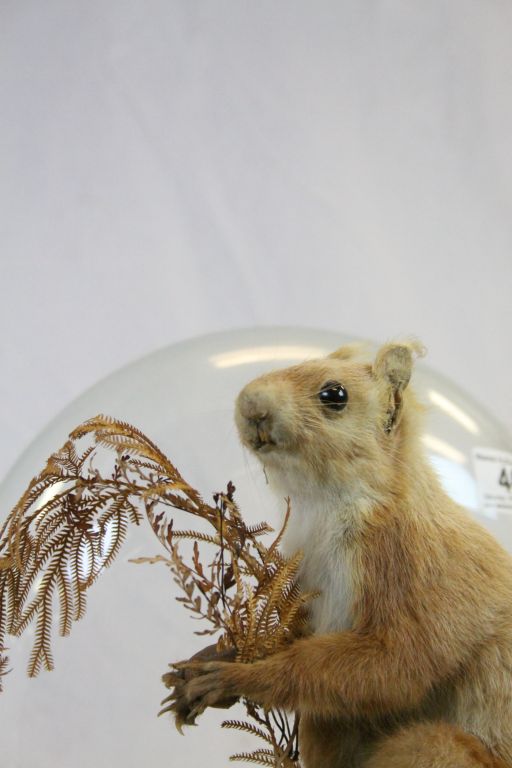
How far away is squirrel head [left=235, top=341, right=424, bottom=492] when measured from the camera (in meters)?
1.14

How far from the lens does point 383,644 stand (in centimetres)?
111

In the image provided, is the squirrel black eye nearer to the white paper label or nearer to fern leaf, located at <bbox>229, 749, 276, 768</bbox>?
fern leaf, located at <bbox>229, 749, 276, 768</bbox>

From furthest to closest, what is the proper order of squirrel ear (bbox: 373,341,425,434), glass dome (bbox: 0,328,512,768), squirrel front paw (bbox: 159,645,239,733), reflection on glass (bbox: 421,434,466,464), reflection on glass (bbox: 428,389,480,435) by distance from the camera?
reflection on glass (bbox: 428,389,480,435) < reflection on glass (bbox: 421,434,466,464) < glass dome (bbox: 0,328,512,768) < squirrel ear (bbox: 373,341,425,434) < squirrel front paw (bbox: 159,645,239,733)

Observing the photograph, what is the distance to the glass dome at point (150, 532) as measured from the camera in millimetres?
Result: 1628

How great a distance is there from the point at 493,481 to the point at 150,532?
0.76 meters

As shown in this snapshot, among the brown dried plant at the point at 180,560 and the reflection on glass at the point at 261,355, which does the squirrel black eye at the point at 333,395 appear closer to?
the brown dried plant at the point at 180,560

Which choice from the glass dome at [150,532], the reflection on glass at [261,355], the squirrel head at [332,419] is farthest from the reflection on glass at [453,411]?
the squirrel head at [332,419]

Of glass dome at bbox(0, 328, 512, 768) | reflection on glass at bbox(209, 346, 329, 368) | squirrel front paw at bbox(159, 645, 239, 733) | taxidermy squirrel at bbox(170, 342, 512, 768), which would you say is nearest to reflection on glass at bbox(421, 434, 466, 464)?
glass dome at bbox(0, 328, 512, 768)

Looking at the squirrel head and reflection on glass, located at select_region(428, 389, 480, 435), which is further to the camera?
reflection on glass, located at select_region(428, 389, 480, 435)

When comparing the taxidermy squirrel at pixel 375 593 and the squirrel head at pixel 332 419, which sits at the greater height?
the squirrel head at pixel 332 419

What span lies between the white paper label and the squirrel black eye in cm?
77

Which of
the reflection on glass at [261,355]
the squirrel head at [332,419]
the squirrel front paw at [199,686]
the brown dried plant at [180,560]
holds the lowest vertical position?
the squirrel front paw at [199,686]

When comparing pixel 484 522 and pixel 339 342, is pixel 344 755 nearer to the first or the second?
pixel 484 522

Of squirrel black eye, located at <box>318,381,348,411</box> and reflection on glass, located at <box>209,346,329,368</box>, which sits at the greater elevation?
reflection on glass, located at <box>209,346,329,368</box>
